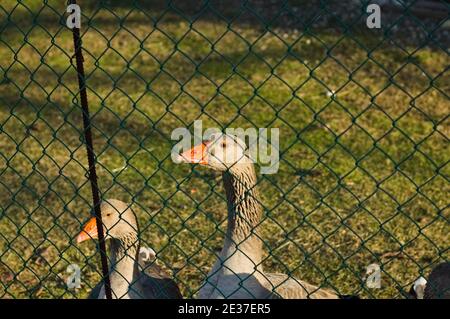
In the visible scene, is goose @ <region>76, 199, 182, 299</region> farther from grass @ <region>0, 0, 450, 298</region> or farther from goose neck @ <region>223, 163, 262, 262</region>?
goose neck @ <region>223, 163, 262, 262</region>

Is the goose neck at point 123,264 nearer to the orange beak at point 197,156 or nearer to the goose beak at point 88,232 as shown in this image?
the goose beak at point 88,232

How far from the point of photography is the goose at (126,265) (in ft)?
11.1

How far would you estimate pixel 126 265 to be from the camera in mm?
3424

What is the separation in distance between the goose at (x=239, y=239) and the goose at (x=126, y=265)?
25cm

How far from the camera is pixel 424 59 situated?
6312 millimetres

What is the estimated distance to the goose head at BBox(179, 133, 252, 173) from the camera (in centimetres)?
330

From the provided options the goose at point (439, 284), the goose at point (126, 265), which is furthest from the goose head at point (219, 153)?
the goose at point (439, 284)

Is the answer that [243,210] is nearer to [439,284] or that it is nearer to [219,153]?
[219,153]

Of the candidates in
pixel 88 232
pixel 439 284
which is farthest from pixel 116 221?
pixel 439 284

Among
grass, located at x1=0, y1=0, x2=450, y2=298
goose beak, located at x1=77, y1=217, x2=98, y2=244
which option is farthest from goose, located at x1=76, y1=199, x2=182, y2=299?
grass, located at x1=0, y1=0, x2=450, y2=298

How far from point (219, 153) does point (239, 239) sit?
1.33 feet

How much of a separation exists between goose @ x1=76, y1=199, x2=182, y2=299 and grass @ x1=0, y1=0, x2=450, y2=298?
142 mm

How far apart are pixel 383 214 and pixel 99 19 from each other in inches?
165

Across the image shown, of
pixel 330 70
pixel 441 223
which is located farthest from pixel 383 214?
pixel 330 70
